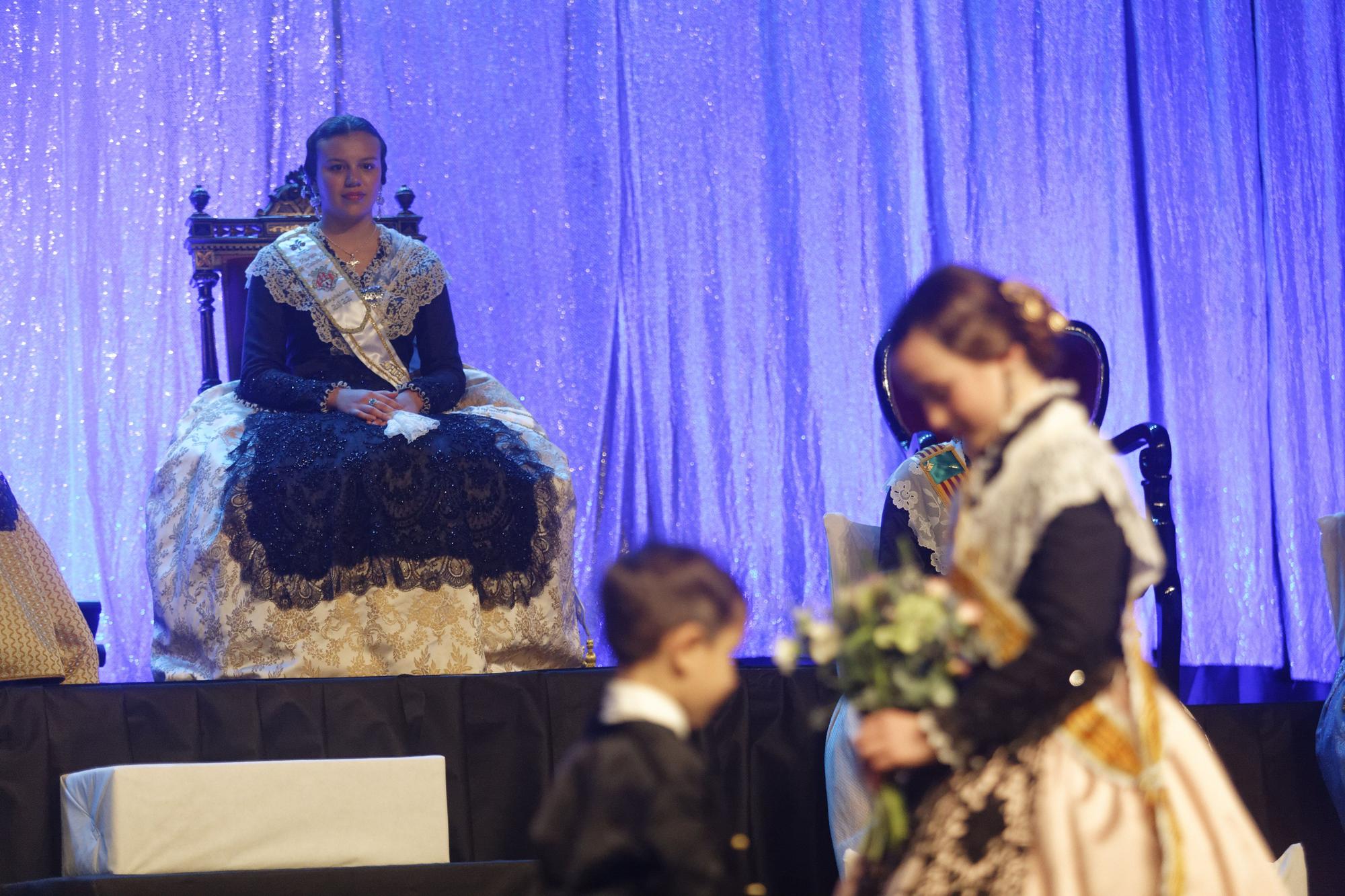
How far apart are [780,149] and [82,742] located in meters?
3.08

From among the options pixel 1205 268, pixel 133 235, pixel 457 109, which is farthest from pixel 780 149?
pixel 133 235

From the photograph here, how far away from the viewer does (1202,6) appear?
17.7 feet

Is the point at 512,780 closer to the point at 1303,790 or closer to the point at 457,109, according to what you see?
the point at 1303,790

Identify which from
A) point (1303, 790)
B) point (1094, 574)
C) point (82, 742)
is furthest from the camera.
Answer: point (1303, 790)

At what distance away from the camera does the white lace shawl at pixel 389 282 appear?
3.96 m

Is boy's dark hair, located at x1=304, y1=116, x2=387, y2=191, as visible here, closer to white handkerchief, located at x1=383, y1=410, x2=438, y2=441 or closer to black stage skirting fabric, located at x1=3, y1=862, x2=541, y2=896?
white handkerchief, located at x1=383, y1=410, x2=438, y2=441

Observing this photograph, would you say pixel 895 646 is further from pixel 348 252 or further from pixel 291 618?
pixel 348 252

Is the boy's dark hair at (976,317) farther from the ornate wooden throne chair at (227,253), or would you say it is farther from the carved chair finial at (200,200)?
the carved chair finial at (200,200)

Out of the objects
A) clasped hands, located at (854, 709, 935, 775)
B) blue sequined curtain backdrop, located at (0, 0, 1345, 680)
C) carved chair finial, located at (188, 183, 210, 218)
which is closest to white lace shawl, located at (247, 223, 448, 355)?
carved chair finial, located at (188, 183, 210, 218)

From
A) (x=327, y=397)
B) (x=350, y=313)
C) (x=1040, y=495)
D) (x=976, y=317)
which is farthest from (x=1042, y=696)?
(x=350, y=313)

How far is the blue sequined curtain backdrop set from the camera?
498 centimetres

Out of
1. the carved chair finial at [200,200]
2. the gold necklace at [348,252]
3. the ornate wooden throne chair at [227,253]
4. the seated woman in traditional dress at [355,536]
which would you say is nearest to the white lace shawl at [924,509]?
the seated woman in traditional dress at [355,536]
